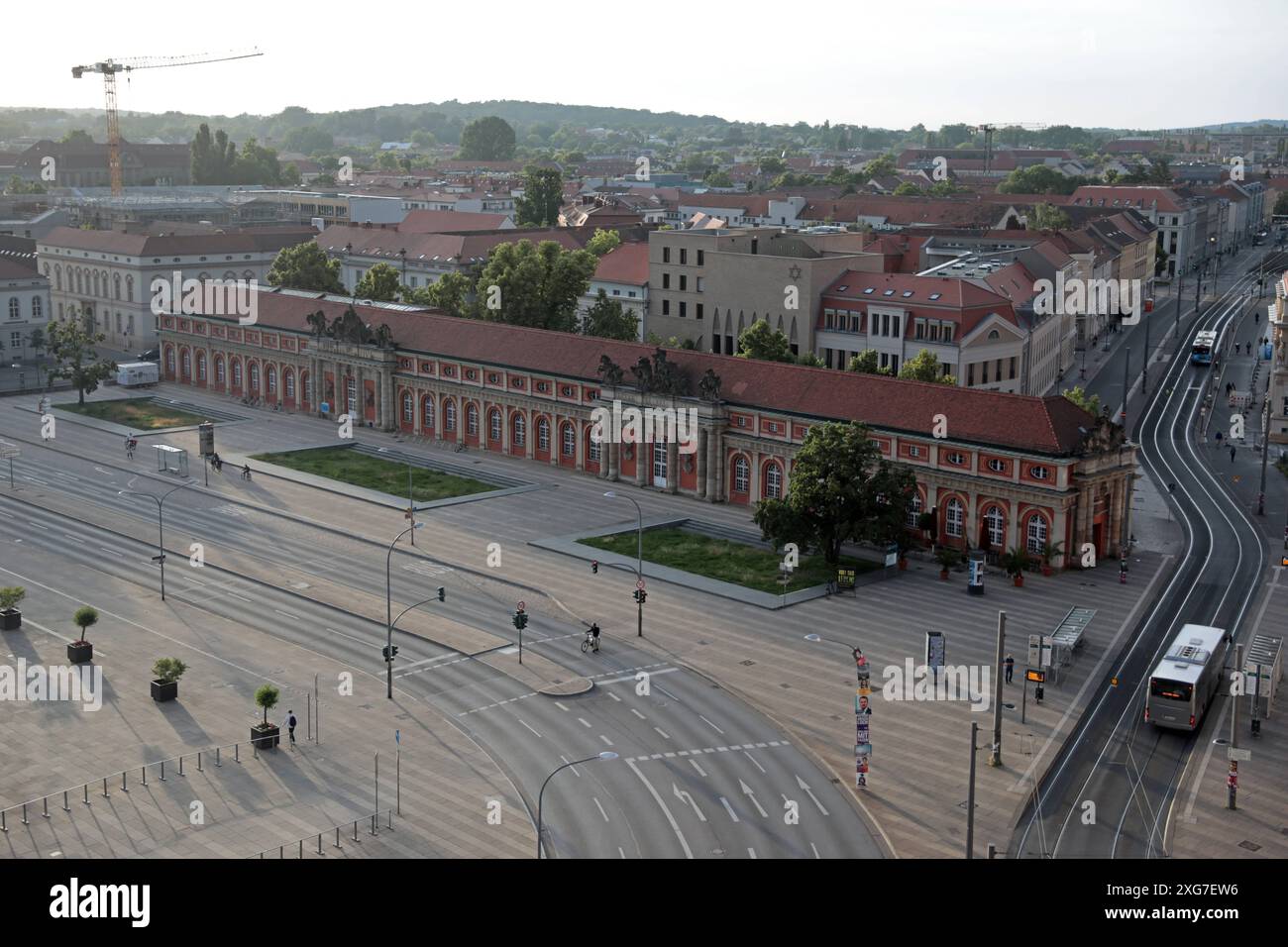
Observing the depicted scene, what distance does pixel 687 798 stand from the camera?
5438 centimetres

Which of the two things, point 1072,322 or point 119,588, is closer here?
point 119,588

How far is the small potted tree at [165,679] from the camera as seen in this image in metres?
64.2

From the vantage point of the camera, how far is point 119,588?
273ft

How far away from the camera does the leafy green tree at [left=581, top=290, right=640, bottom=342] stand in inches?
5645

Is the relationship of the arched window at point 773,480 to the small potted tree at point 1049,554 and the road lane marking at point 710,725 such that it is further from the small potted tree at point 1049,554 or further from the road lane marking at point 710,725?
the road lane marking at point 710,725

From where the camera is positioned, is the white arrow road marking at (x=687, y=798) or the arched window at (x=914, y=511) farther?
the arched window at (x=914, y=511)

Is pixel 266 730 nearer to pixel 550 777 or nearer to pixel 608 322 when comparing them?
pixel 550 777

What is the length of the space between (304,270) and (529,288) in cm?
3695

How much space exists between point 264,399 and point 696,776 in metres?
97.5

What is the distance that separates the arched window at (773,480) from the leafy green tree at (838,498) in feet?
40.0

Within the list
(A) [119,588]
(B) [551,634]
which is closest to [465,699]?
(B) [551,634]

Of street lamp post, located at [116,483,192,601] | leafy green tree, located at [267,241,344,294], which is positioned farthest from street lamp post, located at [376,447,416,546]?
leafy green tree, located at [267,241,344,294]

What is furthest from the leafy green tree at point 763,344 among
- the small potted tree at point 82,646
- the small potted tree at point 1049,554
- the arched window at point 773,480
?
the small potted tree at point 82,646
